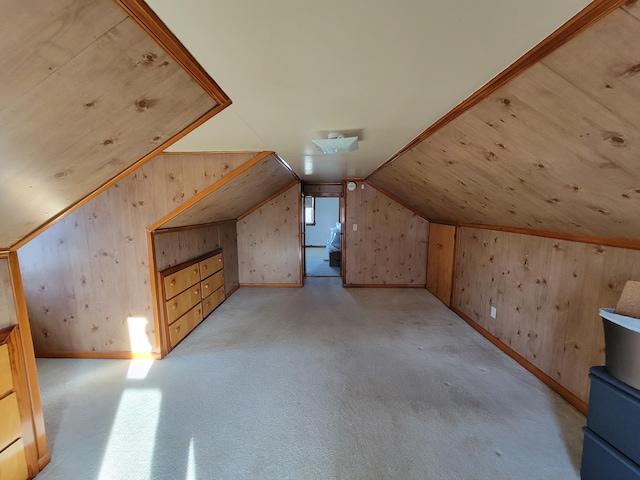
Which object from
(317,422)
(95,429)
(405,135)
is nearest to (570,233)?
(405,135)

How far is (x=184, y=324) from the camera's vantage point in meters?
2.87

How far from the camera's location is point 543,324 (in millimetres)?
2129

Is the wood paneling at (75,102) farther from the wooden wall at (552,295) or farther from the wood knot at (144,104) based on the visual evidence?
the wooden wall at (552,295)

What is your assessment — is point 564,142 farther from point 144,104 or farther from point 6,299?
point 6,299

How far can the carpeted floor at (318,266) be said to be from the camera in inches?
219

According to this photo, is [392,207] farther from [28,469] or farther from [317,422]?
[28,469]

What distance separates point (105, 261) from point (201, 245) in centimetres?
113

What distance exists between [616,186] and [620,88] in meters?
0.59

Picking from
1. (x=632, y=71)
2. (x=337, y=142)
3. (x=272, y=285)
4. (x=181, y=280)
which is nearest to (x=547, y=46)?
(x=632, y=71)

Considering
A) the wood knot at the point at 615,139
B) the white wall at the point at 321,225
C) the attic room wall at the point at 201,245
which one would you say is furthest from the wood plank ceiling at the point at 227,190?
the white wall at the point at 321,225

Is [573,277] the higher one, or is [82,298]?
[573,277]

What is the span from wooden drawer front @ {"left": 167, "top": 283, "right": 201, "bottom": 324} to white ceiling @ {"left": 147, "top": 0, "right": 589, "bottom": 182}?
1.87 metres

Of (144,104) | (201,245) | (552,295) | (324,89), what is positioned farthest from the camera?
(201,245)

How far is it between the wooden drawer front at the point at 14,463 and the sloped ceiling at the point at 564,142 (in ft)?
9.27
